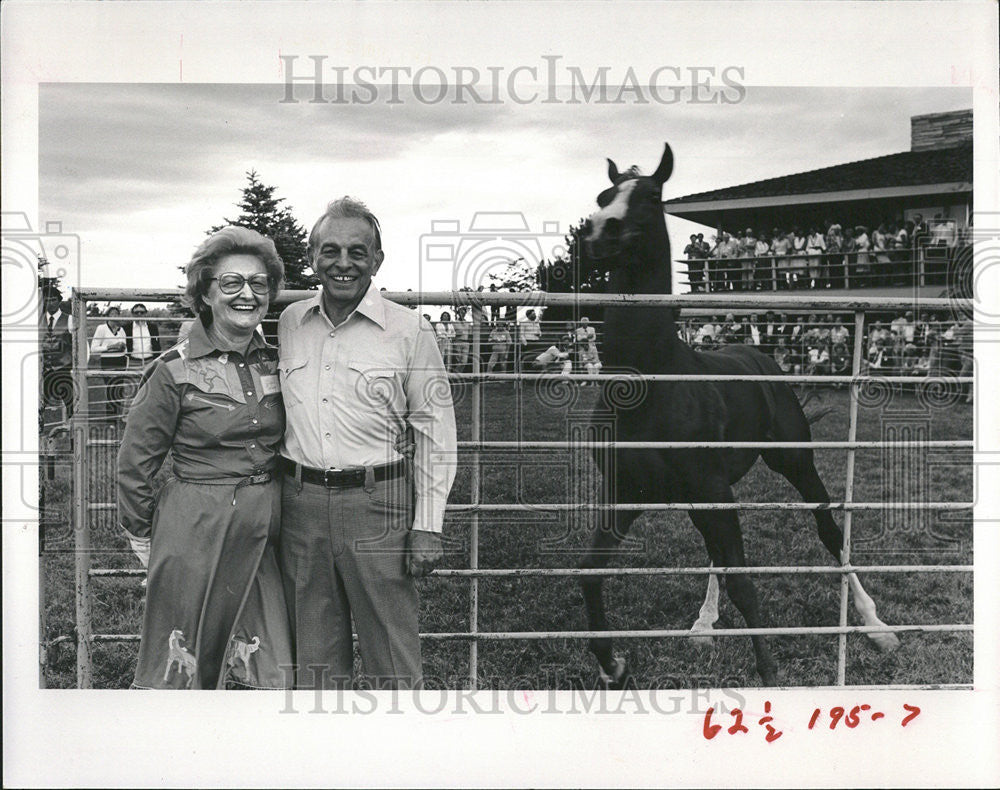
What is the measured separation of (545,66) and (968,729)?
121 inches

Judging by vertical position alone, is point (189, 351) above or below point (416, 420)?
above

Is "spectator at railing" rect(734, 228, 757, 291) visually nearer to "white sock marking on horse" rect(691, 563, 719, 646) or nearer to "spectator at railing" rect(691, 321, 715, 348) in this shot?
"spectator at railing" rect(691, 321, 715, 348)

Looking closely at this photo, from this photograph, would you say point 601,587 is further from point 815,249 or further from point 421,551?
point 815,249

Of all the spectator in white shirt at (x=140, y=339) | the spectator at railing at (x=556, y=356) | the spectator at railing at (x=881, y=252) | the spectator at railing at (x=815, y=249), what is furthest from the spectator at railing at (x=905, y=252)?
the spectator in white shirt at (x=140, y=339)

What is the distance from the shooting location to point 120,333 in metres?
4.22

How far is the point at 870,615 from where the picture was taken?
4.75m

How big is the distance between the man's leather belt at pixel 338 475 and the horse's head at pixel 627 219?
154cm

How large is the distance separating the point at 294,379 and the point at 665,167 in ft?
6.71

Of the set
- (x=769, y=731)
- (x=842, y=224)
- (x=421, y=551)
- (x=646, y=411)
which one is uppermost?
(x=842, y=224)

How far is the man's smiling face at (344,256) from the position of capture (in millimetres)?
2914

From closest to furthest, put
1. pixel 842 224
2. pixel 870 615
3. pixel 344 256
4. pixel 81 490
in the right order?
pixel 344 256, pixel 81 490, pixel 870 615, pixel 842 224

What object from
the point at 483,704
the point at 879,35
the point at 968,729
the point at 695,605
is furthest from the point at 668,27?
the point at 695,605

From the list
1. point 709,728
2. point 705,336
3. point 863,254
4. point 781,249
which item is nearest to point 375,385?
point 709,728

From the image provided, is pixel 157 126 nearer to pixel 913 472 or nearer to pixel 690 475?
pixel 690 475
